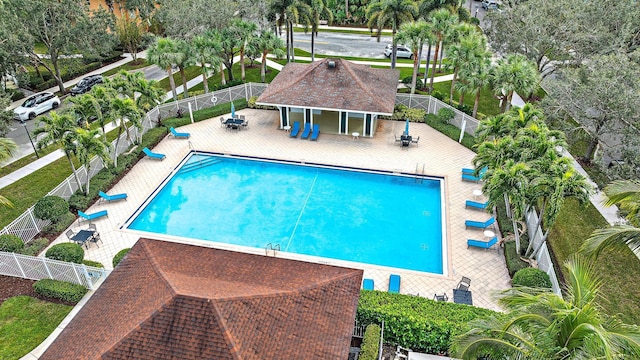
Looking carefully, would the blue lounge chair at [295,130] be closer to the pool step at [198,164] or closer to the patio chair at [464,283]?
the pool step at [198,164]

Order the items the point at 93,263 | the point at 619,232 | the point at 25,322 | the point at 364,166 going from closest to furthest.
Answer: the point at 619,232
the point at 25,322
the point at 93,263
the point at 364,166

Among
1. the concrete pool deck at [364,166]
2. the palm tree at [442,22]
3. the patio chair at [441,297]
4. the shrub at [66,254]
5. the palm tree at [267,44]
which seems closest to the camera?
the patio chair at [441,297]

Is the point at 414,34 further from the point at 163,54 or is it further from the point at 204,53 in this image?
the point at 163,54

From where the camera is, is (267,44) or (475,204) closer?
(475,204)

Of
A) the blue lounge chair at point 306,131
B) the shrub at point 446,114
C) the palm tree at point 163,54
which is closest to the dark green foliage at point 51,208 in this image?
the palm tree at point 163,54

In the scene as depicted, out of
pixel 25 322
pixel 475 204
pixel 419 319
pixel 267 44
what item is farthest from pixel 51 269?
pixel 267 44

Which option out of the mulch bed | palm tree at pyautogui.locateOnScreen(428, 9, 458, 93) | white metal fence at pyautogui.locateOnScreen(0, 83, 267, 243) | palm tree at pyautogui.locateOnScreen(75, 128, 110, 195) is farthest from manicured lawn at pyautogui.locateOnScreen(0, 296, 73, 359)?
palm tree at pyautogui.locateOnScreen(428, 9, 458, 93)
